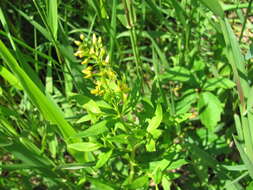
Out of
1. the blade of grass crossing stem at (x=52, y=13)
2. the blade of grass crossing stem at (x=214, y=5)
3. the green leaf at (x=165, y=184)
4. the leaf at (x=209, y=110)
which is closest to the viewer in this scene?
the blade of grass crossing stem at (x=214, y=5)

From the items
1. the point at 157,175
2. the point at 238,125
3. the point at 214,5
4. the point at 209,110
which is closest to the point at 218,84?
the point at 209,110

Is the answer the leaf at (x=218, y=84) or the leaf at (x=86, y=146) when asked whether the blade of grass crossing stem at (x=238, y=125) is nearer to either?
the leaf at (x=218, y=84)

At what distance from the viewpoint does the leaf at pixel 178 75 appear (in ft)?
5.32

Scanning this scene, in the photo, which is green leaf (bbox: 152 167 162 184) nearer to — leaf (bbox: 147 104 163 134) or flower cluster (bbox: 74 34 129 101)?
leaf (bbox: 147 104 163 134)

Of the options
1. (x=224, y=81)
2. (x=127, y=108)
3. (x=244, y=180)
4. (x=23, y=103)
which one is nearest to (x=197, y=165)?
(x=244, y=180)

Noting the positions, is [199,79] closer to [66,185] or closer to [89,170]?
[89,170]

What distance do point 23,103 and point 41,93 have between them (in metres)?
0.65

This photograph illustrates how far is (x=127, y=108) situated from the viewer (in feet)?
3.69

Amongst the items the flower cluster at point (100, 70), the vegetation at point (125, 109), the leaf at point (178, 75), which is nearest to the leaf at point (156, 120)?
the vegetation at point (125, 109)

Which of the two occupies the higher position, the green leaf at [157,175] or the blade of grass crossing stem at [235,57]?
the blade of grass crossing stem at [235,57]

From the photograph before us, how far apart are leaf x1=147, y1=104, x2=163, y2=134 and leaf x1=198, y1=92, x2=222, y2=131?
0.45 meters

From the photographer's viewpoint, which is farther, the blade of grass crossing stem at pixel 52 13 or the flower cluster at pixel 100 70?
the blade of grass crossing stem at pixel 52 13

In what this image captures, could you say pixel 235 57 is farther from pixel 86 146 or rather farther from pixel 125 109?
pixel 86 146

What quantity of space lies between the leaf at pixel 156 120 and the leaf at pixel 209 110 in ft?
1.48
